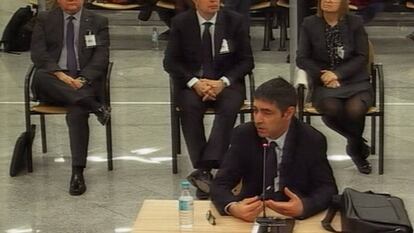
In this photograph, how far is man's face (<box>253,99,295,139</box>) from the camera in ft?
13.3

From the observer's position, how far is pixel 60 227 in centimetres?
551

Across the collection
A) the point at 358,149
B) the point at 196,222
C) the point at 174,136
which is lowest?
the point at 358,149

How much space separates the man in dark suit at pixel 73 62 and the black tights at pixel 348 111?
61.8 inches

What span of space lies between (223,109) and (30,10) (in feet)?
16.7

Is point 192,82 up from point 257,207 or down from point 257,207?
up

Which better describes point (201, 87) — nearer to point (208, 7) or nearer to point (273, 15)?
point (208, 7)

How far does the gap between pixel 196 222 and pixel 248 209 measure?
0.23 meters

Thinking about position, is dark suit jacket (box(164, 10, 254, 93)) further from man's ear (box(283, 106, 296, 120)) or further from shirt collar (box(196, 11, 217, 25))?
man's ear (box(283, 106, 296, 120))

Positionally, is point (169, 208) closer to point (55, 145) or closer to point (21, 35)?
Result: point (55, 145)

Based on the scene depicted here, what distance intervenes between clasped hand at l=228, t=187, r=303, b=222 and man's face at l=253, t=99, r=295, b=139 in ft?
1.16

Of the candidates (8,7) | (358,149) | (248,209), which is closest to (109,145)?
(358,149)

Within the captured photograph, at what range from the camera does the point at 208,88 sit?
20.3 ft

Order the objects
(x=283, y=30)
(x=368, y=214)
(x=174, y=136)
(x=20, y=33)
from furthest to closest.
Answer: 1. (x=283, y=30)
2. (x=20, y=33)
3. (x=174, y=136)
4. (x=368, y=214)

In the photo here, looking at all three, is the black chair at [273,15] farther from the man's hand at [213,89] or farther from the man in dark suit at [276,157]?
the man in dark suit at [276,157]
